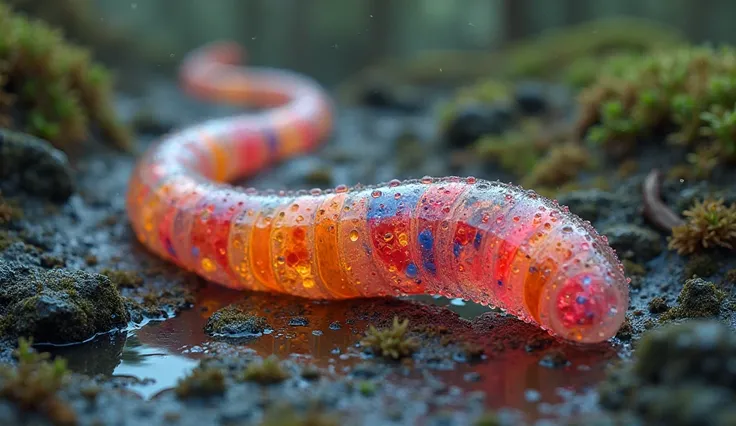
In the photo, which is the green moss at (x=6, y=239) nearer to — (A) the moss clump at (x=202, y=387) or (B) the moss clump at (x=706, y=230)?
(A) the moss clump at (x=202, y=387)

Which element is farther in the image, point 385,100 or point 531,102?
point 385,100

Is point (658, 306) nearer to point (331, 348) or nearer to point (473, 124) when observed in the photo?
point (331, 348)

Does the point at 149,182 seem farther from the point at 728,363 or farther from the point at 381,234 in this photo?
the point at 728,363

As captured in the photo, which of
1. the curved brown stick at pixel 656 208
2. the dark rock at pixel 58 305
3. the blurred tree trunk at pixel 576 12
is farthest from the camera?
the blurred tree trunk at pixel 576 12

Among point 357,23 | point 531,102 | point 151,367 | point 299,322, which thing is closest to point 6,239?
point 151,367

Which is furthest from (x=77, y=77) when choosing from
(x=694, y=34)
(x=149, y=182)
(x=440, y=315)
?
(x=694, y=34)

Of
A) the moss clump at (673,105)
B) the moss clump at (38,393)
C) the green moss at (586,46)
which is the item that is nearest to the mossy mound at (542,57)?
the green moss at (586,46)
